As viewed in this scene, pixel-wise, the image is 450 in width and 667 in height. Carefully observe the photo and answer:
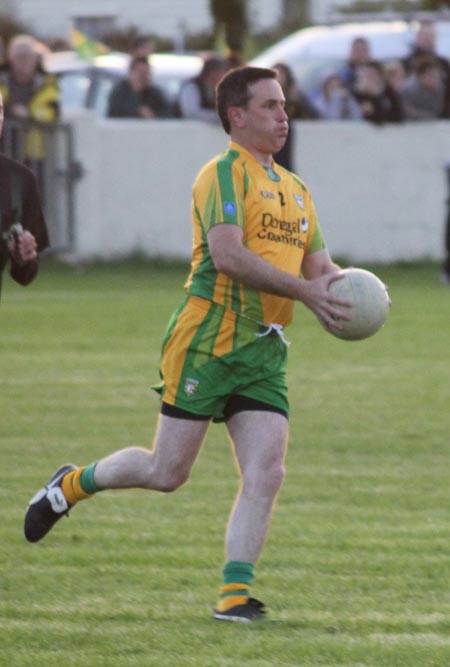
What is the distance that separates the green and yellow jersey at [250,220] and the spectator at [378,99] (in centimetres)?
1462

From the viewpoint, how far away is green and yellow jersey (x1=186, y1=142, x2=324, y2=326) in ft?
21.0

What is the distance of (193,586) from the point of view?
22.6ft

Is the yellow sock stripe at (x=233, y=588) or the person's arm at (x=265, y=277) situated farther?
the yellow sock stripe at (x=233, y=588)

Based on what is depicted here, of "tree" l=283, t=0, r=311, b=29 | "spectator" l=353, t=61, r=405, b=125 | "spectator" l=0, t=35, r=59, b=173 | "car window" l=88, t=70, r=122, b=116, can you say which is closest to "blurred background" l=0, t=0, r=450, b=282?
"spectator" l=353, t=61, r=405, b=125

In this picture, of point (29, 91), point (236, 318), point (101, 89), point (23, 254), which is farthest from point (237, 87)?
point (101, 89)

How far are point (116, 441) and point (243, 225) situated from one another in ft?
13.3

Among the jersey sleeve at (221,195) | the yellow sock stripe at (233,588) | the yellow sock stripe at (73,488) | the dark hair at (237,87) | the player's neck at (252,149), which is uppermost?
the dark hair at (237,87)

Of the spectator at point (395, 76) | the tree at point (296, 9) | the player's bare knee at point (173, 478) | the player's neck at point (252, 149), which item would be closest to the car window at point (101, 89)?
the spectator at point (395, 76)

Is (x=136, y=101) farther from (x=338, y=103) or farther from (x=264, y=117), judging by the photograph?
(x=264, y=117)

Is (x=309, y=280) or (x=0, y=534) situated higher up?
(x=309, y=280)

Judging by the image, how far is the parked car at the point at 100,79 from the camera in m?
23.4

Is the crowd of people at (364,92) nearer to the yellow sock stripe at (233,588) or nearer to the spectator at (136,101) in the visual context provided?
the spectator at (136,101)

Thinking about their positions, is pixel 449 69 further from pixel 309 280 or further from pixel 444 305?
pixel 309 280

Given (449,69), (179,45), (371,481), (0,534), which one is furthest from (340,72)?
(179,45)
